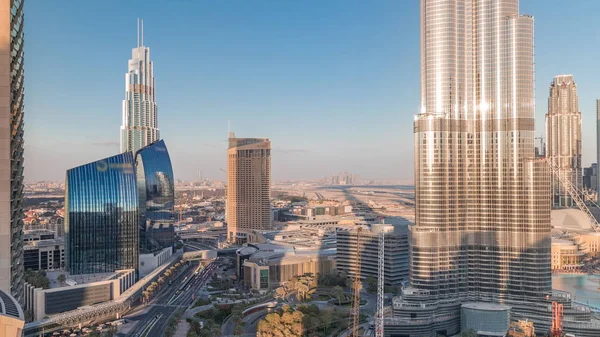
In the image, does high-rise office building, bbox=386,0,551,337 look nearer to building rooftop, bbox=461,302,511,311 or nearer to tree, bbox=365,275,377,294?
building rooftop, bbox=461,302,511,311

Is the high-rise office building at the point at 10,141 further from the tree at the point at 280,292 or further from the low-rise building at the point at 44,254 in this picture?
the low-rise building at the point at 44,254

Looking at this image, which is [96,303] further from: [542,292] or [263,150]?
[263,150]

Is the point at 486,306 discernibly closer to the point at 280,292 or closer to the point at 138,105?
the point at 280,292

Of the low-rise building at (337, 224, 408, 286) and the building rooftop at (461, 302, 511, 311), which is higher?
the low-rise building at (337, 224, 408, 286)

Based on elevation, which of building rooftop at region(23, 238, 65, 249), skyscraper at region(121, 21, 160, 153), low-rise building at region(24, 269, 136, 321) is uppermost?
skyscraper at region(121, 21, 160, 153)

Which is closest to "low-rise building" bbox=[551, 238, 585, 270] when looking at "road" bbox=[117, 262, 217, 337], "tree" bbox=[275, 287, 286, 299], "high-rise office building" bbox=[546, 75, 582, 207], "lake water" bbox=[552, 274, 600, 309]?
"lake water" bbox=[552, 274, 600, 309]

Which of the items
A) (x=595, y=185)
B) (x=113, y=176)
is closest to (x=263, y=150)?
(x=113, y=176)
